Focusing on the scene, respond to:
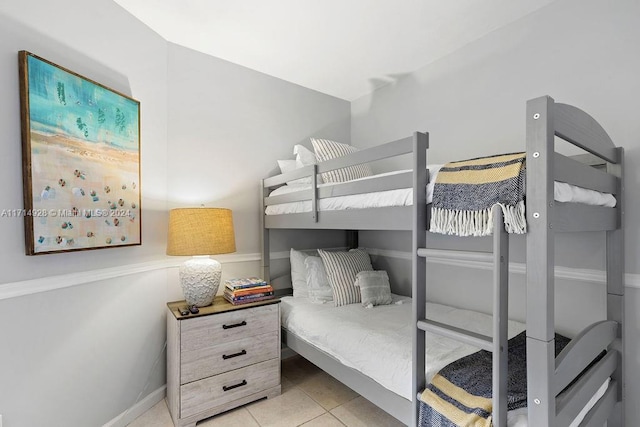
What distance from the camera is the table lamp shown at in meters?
1.99

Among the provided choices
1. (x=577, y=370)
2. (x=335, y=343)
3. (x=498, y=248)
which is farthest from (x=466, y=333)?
(x=335, y=343)

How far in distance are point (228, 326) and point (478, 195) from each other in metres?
1.70

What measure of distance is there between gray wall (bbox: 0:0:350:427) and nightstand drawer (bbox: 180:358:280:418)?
0.41 metres

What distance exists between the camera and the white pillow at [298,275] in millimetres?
2638

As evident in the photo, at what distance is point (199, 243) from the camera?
6.55ft

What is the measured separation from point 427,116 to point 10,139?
8.65 feet

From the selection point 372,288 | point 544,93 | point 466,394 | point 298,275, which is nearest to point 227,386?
point 298,275

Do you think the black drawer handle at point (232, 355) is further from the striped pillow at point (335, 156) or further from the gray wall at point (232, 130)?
the striped pillow at point (335, 156)

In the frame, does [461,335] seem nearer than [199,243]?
Yes

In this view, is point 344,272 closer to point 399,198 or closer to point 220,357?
point 220,357

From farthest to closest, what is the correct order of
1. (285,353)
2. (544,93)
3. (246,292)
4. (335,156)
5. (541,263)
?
(285,353)
(335,156)
(246,292)
(544,93)
(541,263)

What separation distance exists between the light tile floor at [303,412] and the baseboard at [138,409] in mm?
32

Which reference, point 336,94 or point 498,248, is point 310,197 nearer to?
point 498,248

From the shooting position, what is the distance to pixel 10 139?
1395 millimetres
